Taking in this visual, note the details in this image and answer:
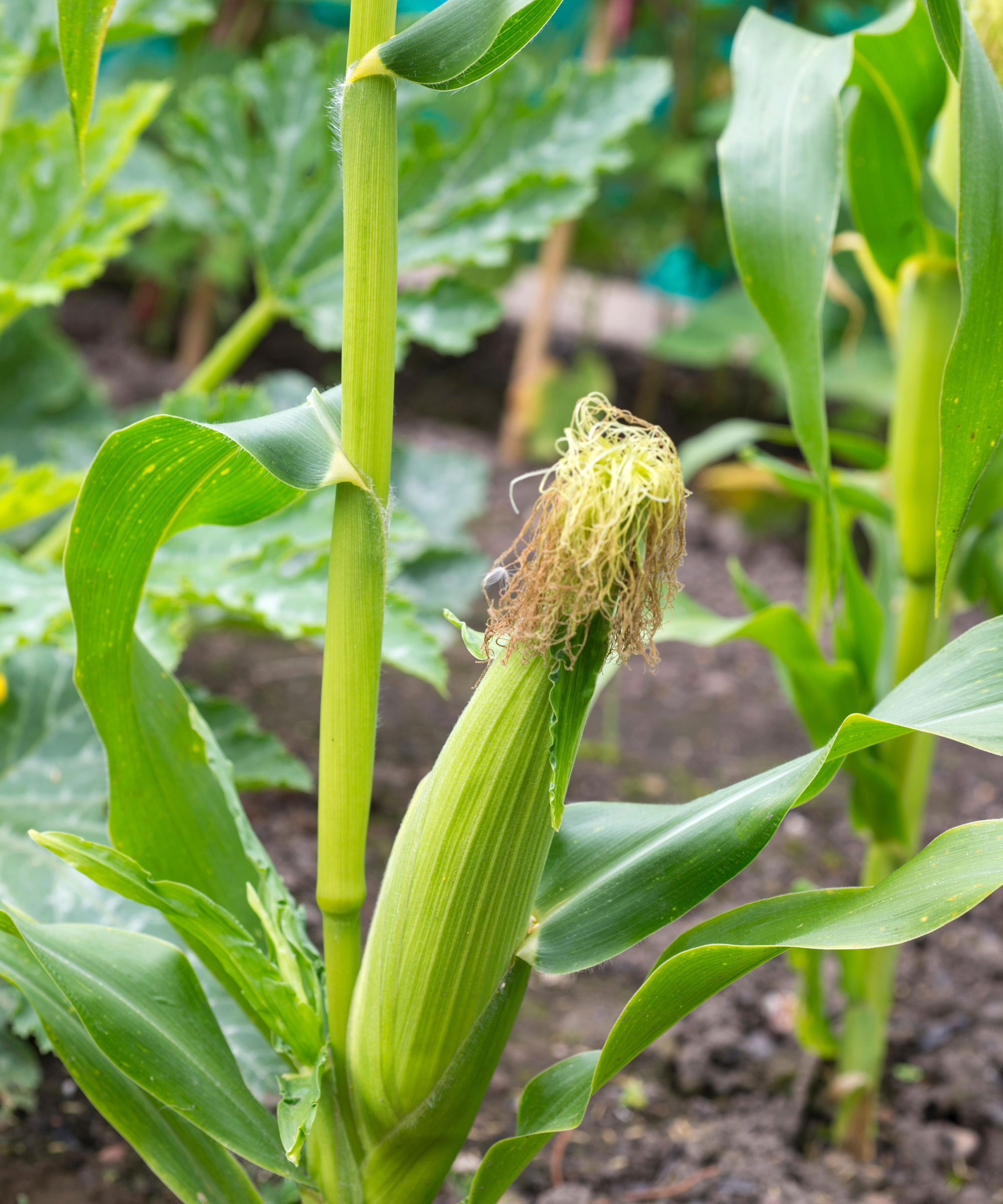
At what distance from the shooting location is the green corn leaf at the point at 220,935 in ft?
1.76

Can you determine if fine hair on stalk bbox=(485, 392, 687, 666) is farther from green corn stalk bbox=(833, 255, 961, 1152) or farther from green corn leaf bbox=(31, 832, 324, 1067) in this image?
green corn stalk bbox=(833, 255, 961, 1152)

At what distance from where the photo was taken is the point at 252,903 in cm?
58

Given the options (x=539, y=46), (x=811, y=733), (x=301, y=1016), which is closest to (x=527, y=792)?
(x=301, y=1016)

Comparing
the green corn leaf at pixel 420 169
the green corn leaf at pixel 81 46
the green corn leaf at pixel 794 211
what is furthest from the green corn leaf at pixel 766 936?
the green corn leaf at pixel 420 169

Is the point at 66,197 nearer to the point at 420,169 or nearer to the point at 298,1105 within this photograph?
the point at 420,169

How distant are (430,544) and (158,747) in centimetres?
92

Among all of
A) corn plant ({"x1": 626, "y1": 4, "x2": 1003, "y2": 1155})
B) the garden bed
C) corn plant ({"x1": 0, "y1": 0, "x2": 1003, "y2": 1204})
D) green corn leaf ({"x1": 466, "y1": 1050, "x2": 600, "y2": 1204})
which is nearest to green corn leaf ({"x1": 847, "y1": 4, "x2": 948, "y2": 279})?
corn plant ({"x1": 626, "y1": 4, "x2": 1003, "y2": 1155})

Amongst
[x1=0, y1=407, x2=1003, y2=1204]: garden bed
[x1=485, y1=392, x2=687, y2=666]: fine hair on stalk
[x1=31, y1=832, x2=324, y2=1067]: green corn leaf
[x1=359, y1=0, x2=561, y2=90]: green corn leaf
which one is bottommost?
[x1=0, y1=407, x2=1003, y2=1204]: garden bed

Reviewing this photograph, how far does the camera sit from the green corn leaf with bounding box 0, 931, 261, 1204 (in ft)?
1.84

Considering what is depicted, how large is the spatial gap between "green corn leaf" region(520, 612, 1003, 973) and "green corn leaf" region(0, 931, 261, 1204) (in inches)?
8.6

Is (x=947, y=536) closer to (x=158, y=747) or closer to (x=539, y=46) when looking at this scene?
(x=158, y=747)

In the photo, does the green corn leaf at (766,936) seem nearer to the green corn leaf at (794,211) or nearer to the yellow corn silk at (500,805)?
the yellow corn silk at (500,805)

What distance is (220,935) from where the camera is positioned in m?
0.55

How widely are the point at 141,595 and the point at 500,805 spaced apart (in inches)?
9.1
